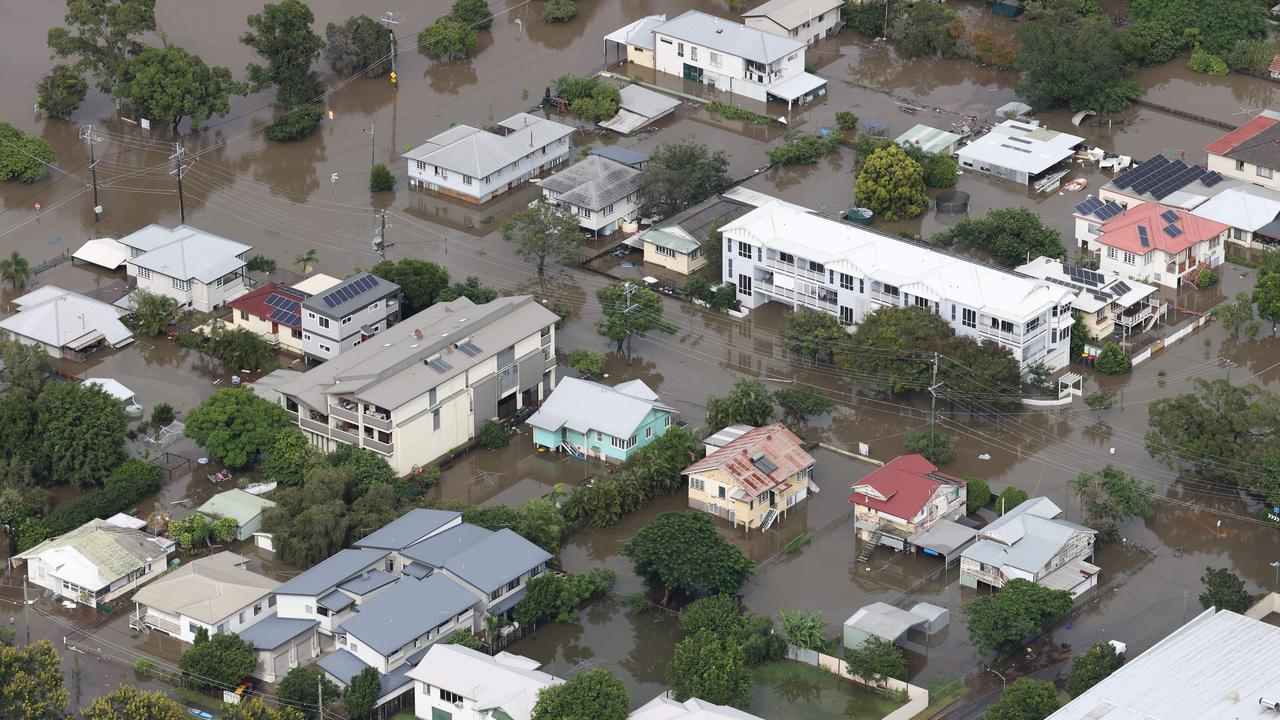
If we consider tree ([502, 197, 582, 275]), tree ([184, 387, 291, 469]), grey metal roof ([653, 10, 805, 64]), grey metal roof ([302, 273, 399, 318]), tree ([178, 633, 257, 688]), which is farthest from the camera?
grey metal roof ([653, 10, 805, 64])

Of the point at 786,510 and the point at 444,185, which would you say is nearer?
the point at 786,510

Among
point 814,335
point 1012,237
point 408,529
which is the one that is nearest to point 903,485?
point 814,335

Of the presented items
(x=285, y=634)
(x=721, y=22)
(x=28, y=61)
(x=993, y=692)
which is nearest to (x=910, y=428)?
(x=993, y=692)

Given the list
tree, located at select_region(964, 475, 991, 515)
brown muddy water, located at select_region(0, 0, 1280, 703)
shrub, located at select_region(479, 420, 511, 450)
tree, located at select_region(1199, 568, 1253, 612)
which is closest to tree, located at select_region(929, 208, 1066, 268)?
brown muddy water, located at select_region(0, 0, 1280, 703)

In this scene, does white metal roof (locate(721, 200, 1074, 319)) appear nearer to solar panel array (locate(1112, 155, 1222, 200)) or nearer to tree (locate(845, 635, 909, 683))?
solar panel array (locate(1112, 155, 1222, 200))

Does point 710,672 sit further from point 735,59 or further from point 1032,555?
point 735,59

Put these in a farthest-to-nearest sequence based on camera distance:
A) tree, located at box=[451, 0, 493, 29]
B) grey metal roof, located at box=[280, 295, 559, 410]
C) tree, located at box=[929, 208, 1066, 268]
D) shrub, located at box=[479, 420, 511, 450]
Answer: tree, located at box=[451, 0, 493, 29]
tree, located at box=[929, 208, 1066, 268]
shrub, located at box=[479, 420, 511, 450]
grey metal roof, located at box=[280, 295, 559, 410]

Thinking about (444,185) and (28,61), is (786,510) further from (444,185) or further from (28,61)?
(28,61)
